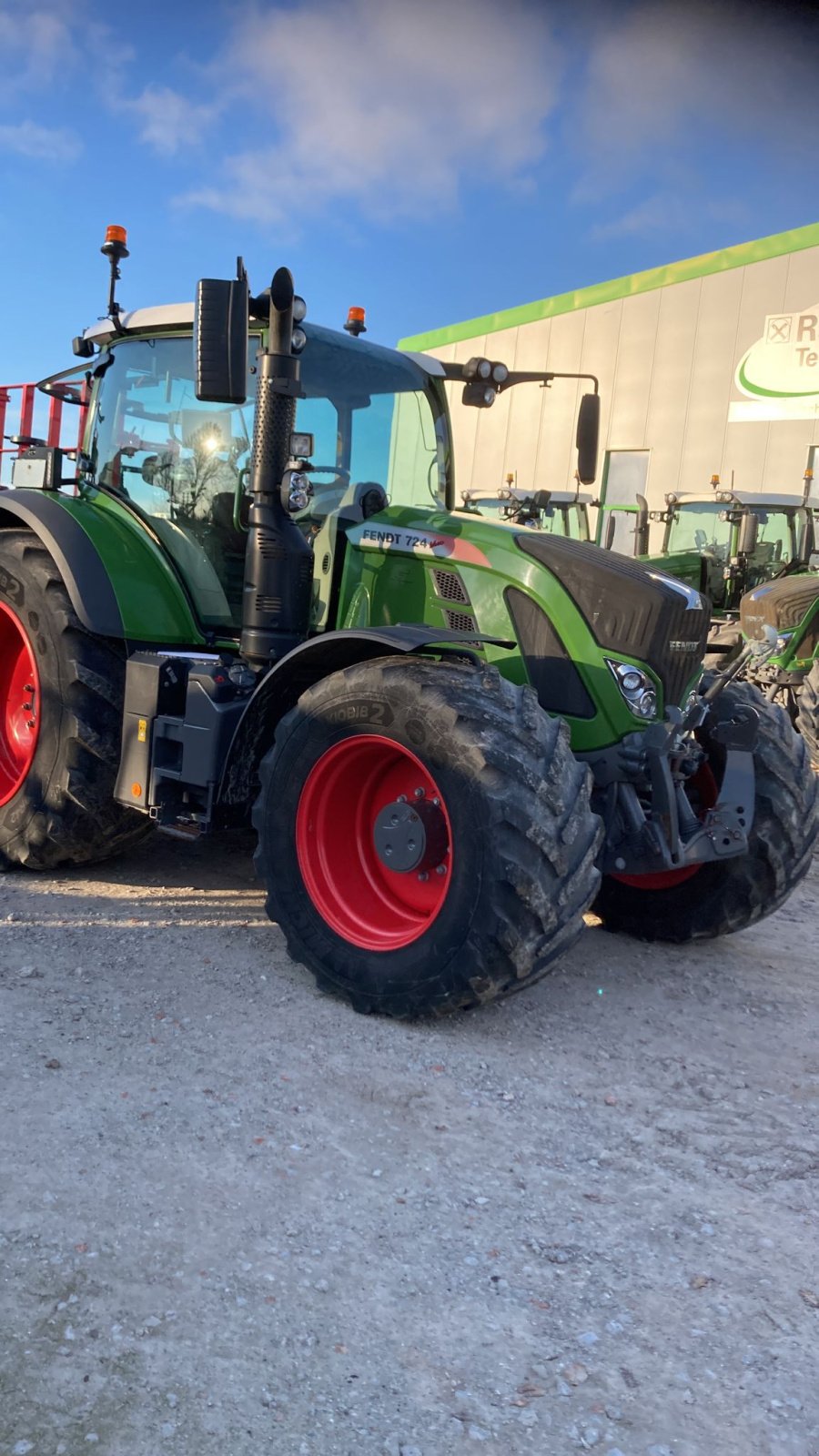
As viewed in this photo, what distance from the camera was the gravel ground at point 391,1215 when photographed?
2045mm

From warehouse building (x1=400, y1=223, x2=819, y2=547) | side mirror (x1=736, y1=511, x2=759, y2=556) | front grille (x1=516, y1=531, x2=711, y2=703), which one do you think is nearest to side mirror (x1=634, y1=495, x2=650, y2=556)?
side mirror (x1=736, y1=511, x2=759, y2=556)

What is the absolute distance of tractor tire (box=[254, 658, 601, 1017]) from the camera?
3467 mm

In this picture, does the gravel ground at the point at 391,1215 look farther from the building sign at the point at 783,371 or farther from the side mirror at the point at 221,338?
the building sign at the point at 783,371

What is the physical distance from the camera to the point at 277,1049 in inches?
137

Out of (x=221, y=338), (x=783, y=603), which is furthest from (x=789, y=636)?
(x=221, y=338)

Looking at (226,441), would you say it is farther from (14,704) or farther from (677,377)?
(677,377)

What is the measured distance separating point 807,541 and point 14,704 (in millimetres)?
7930

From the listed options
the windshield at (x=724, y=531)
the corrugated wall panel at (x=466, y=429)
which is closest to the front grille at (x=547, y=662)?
the windshield at (x=724, y=531)

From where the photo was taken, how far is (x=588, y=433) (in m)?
5.18

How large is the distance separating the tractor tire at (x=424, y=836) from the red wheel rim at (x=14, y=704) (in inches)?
71.3

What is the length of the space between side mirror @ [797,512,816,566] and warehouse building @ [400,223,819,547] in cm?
560

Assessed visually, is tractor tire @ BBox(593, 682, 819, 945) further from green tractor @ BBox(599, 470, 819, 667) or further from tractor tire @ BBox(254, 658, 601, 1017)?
green tractor @ BBox(599, 470, 819, 667)

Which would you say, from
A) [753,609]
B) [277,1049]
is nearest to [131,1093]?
[277,1049]

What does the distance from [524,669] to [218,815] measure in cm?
129
